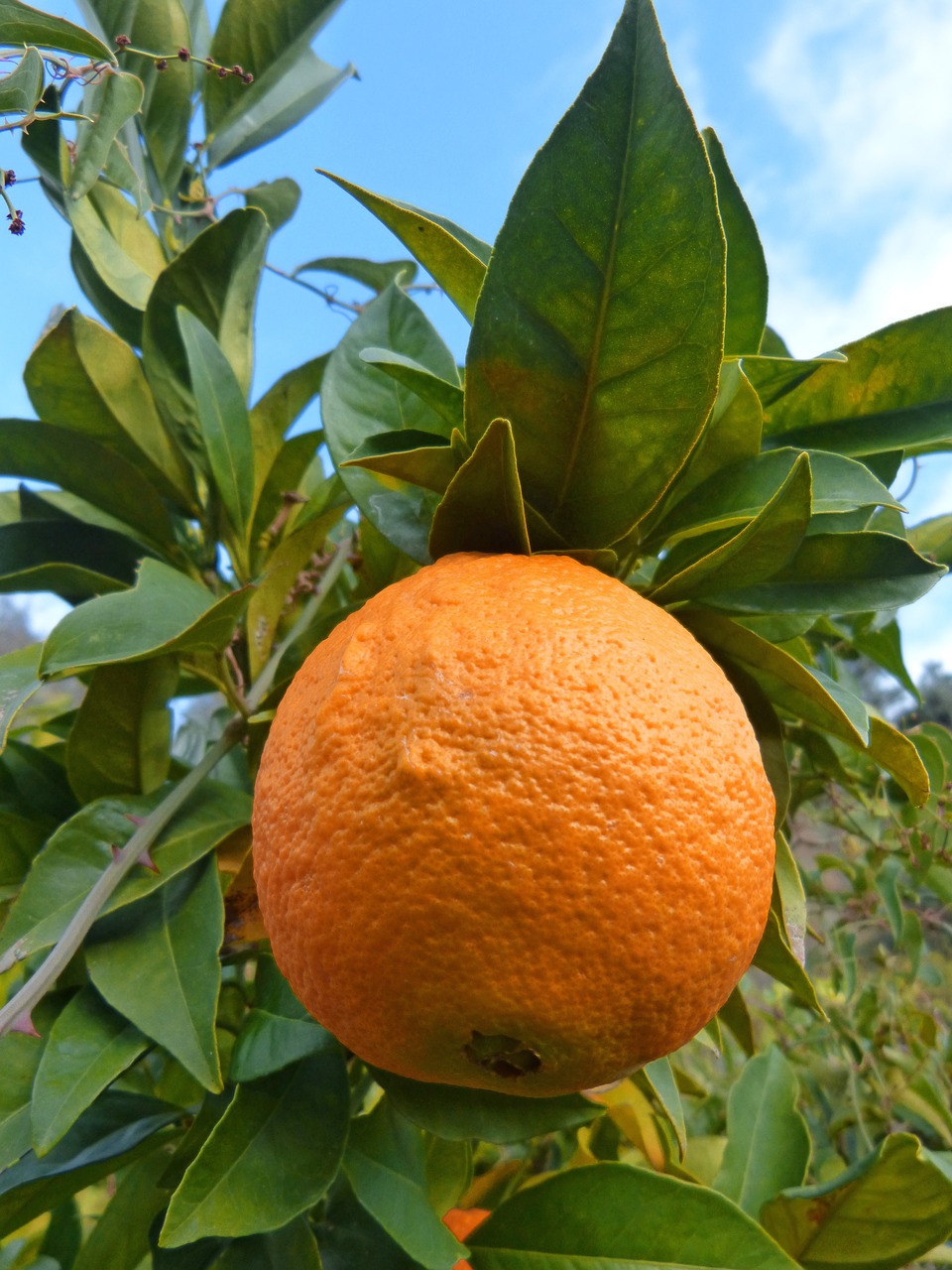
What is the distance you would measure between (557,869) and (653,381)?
241mm

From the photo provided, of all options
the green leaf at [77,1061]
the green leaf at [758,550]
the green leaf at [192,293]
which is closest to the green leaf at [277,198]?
the green leaf at [192,293]

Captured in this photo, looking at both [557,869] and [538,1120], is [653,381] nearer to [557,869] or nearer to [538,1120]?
[557,869]

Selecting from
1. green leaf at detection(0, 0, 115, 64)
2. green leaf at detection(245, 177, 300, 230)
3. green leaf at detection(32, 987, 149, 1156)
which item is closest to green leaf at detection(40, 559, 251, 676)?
green leaf at detection(32, 987, 149, 1156)

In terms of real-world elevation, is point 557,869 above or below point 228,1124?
above

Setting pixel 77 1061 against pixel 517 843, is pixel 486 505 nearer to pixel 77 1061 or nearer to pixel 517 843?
pixel 517 843

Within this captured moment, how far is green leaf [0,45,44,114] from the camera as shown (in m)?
0.53

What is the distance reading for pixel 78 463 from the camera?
2.57ft

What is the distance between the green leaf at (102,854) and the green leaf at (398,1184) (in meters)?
0.21

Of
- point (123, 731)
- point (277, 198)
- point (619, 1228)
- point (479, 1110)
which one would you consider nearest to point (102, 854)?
point (123, 731)

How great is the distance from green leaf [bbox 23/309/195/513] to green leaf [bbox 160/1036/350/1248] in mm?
482

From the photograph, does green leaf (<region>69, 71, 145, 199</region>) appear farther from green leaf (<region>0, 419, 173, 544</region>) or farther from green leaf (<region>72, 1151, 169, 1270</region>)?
green leaf (<region>72, 1151, 169, 1270</region>)

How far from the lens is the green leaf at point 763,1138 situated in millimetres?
782

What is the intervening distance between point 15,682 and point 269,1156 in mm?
313

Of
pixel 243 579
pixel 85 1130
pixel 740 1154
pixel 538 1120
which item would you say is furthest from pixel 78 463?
pixel 740 1154
